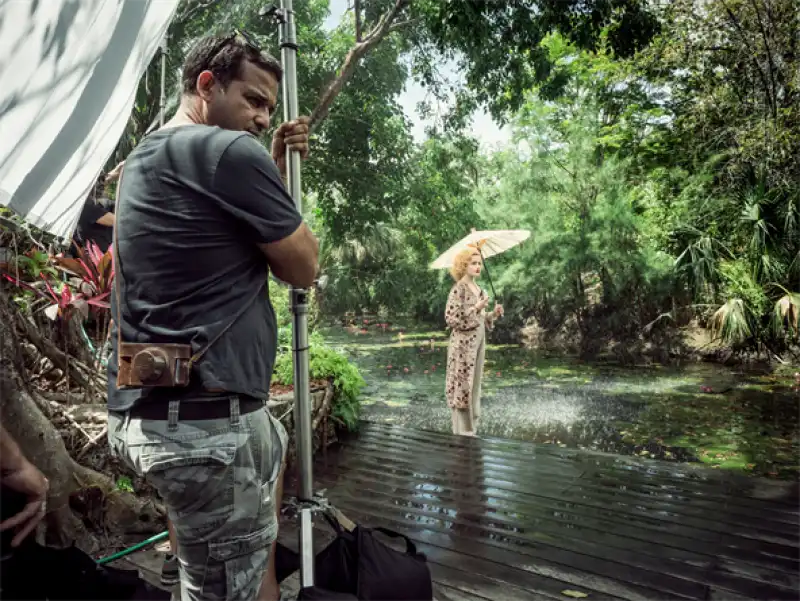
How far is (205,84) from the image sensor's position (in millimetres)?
1514

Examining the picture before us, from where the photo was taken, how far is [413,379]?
1135 cm

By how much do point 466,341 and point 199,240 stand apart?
4078 millimetres

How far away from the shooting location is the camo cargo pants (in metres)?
1.34

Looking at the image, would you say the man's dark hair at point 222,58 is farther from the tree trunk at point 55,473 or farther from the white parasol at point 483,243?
the white parasol at point 483,243

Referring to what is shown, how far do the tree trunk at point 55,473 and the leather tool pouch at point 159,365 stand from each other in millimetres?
994

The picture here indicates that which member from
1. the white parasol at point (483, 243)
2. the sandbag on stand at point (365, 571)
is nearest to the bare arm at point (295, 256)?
the sandbag on stand at point (365, 571)

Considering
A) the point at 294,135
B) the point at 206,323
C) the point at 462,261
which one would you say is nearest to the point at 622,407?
the point at 462,261

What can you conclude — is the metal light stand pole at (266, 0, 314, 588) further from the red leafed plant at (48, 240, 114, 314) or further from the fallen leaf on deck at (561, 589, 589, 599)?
the red leafed plant at (48, 240, 114, 314)

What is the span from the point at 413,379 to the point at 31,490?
33.5 ft

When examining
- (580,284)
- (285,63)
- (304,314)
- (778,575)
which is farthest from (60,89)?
(580,284)

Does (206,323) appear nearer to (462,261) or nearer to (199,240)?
(199,240)

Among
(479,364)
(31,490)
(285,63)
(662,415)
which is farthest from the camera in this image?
(662,415)

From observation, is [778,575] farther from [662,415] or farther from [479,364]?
[662,415]

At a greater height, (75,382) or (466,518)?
(75,382)
